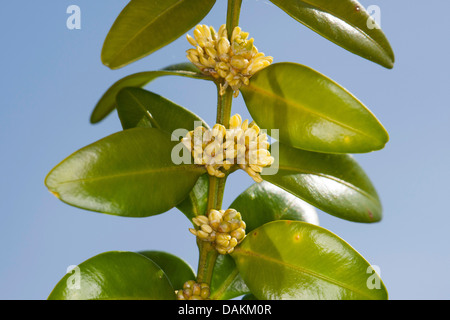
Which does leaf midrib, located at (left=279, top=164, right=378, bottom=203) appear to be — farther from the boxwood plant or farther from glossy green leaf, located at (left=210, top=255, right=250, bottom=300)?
glossy green leaf, located at (left=210, top=255, right=250, bottom=300)

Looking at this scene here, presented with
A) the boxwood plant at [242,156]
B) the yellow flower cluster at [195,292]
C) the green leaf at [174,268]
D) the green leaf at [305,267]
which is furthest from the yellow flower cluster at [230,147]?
the green leaf at [174,268]

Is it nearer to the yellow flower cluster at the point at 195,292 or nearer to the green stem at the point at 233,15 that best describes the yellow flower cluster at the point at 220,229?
the yellow flower cluster at the point at 195,292

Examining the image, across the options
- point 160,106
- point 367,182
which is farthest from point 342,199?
point 160,106

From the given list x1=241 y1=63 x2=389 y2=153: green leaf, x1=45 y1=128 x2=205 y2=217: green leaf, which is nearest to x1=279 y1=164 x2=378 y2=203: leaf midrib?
x1=241 y1=63 x2=389 y2=153: green leaf

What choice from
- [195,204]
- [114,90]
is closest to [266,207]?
[195,204]

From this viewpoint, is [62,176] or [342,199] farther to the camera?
[342,199]
